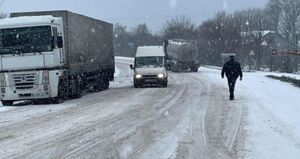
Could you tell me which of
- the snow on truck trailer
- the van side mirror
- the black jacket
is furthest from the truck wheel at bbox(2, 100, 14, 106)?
the black jacket

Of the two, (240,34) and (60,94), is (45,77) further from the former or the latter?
(240,34)

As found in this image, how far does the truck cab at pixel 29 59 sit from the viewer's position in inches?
884

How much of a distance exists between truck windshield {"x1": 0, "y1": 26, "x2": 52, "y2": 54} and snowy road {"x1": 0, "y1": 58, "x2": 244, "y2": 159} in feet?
8.50

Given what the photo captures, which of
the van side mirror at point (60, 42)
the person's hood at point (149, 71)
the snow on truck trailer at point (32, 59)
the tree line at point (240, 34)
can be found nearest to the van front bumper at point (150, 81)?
the person's hood at point (149, 71)

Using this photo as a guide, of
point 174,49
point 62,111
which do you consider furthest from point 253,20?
point 62,111

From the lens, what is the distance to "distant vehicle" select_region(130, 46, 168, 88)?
31.3 metres

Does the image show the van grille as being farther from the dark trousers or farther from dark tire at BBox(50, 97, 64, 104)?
the dark trousers

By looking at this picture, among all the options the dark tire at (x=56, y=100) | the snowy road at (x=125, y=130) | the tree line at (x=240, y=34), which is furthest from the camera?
the tree line at (x=240, y=34)

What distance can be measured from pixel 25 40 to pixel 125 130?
1014cm

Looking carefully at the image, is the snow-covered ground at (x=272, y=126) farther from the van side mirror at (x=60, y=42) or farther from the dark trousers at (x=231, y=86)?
the van side mirror at (x=60, y=42)

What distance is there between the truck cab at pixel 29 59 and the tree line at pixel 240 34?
107 feet

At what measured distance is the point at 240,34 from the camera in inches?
2972

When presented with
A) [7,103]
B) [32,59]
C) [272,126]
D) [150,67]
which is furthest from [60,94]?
[272,126]

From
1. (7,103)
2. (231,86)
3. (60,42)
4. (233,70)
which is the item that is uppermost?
(60,42)
